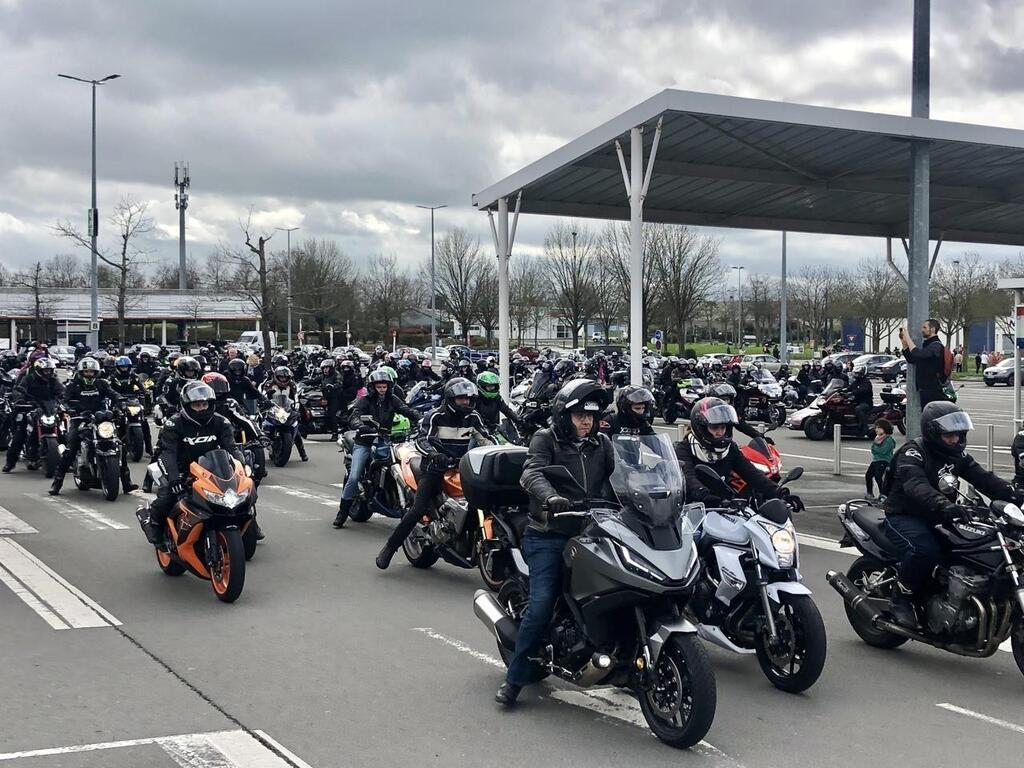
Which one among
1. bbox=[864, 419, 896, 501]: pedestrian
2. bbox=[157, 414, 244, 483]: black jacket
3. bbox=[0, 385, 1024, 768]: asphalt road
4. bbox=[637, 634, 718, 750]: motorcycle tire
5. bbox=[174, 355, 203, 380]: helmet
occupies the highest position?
bbox=[174, 355, 203, 380]: helmet

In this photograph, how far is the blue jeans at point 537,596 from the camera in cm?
555

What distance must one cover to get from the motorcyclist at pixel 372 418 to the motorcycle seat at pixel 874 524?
5.51 meters

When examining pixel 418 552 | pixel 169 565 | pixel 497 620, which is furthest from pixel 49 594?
pixel 497 620

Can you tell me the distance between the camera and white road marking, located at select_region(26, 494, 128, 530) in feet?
38.7

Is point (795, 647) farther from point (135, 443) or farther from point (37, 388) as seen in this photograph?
point (37, 388)

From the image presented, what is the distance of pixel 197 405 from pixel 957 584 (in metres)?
5.94

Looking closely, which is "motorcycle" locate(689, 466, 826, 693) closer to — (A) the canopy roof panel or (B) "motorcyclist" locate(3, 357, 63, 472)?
(A) the canopy roof panel

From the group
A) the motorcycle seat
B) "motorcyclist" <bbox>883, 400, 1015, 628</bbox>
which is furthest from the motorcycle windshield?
the motorcycle seat

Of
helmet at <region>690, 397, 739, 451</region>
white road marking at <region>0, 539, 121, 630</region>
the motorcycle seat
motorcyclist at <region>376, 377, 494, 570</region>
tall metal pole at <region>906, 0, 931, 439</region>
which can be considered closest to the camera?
the motorcycle seat

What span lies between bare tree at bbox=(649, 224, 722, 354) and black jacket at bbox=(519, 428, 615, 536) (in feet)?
163

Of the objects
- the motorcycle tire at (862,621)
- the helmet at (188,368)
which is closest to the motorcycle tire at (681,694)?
the motorcycle tire at (862,621)

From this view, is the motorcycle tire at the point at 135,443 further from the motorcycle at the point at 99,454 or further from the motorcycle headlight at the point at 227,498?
the motorcycle headlight at the point at 227,498

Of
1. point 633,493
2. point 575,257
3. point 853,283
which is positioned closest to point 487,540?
point 633,493

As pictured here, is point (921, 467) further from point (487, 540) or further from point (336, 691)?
point (336, 691)
